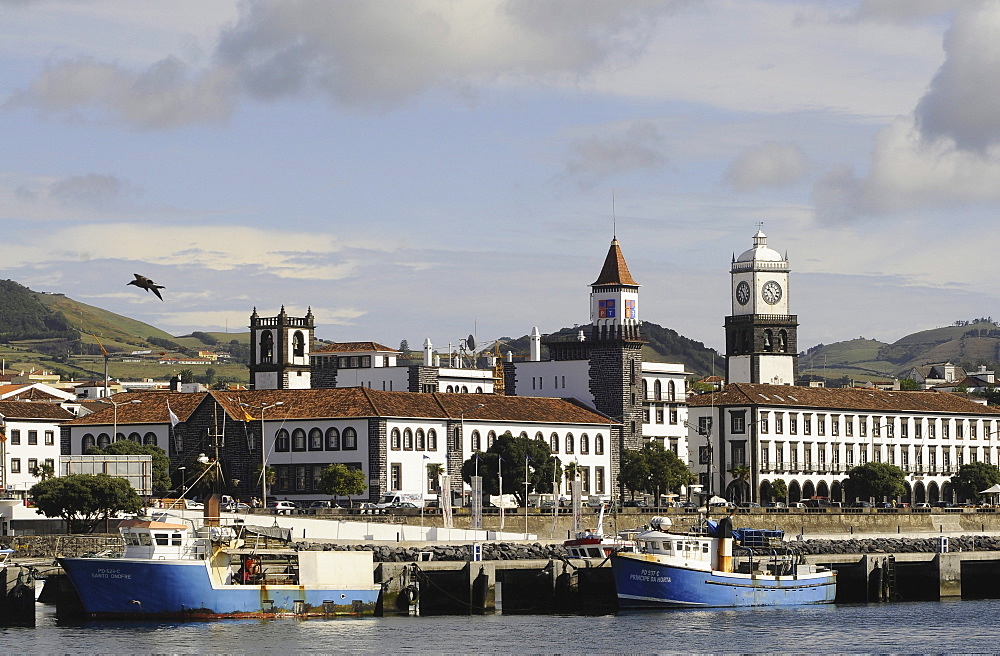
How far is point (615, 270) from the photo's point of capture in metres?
161

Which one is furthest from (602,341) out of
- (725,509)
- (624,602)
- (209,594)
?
(209,594)

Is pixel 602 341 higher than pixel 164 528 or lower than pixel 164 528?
higher

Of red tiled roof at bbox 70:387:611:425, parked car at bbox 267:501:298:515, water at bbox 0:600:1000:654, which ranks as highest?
red tiled roof at bbox 70:387:611:425

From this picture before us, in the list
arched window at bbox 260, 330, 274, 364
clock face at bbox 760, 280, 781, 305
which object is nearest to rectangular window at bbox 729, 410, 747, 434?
clock face at bbox 760, 280, 781, 305

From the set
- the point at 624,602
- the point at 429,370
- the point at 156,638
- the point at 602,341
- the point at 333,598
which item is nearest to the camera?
the point at 156,638

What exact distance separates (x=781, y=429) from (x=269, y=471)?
4690 cm

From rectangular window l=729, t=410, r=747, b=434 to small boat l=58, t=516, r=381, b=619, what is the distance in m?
83.1

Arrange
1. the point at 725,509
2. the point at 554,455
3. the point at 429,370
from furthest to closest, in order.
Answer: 1. the point at 429,370
2. the point at 554,455
3. the point at 725,509

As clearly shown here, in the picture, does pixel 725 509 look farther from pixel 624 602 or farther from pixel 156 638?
pixel 156 638

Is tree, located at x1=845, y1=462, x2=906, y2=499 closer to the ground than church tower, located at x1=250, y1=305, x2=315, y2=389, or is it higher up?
closer to the ground

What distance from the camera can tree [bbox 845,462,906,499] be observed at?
15712cm

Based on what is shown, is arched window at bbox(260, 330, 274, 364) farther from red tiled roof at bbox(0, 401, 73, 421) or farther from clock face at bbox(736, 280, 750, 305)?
clock face at bbox(736, 280, 750, 305)

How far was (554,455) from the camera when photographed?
142 meters

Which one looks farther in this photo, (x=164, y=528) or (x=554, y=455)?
(x=554, y=455)
